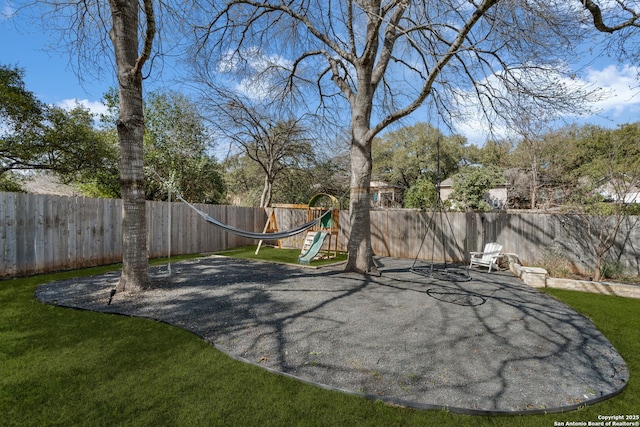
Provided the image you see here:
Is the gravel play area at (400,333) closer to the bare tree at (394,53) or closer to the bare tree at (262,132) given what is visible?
the bare tree at (394,53)

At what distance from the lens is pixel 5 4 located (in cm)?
411

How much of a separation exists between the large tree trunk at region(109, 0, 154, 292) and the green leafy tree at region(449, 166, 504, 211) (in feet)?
49.3

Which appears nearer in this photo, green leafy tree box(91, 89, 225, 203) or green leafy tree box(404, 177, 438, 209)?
green leafy tree box(91, 89, 225, 203)

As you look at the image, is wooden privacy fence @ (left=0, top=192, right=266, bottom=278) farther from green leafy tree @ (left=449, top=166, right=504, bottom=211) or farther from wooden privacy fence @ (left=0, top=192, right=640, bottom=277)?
green leafy tree @ (left=449, top=166, right=504, bottom=211)

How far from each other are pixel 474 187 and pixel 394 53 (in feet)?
35.1

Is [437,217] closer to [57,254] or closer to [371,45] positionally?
[371,45]

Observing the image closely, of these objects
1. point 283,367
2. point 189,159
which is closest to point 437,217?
point 283,367

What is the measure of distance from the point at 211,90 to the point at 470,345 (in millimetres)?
11108

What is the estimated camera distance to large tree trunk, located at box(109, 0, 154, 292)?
4.16 metres

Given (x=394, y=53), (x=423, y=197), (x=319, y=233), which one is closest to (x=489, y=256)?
(x=319, y=233)

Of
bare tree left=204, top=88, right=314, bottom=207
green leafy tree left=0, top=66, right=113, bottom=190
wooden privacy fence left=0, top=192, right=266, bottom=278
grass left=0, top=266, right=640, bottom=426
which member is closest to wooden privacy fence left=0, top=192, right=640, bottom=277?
wooden privacy fence left=0, top=192, right=266, bottom=278

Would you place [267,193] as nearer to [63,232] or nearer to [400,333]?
[63,232]

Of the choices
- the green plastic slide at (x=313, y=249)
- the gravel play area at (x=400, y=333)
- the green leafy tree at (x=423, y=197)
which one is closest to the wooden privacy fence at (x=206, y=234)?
the gravel play area at (x=400, y=333)

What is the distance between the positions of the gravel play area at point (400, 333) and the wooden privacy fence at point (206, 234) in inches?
48.6
